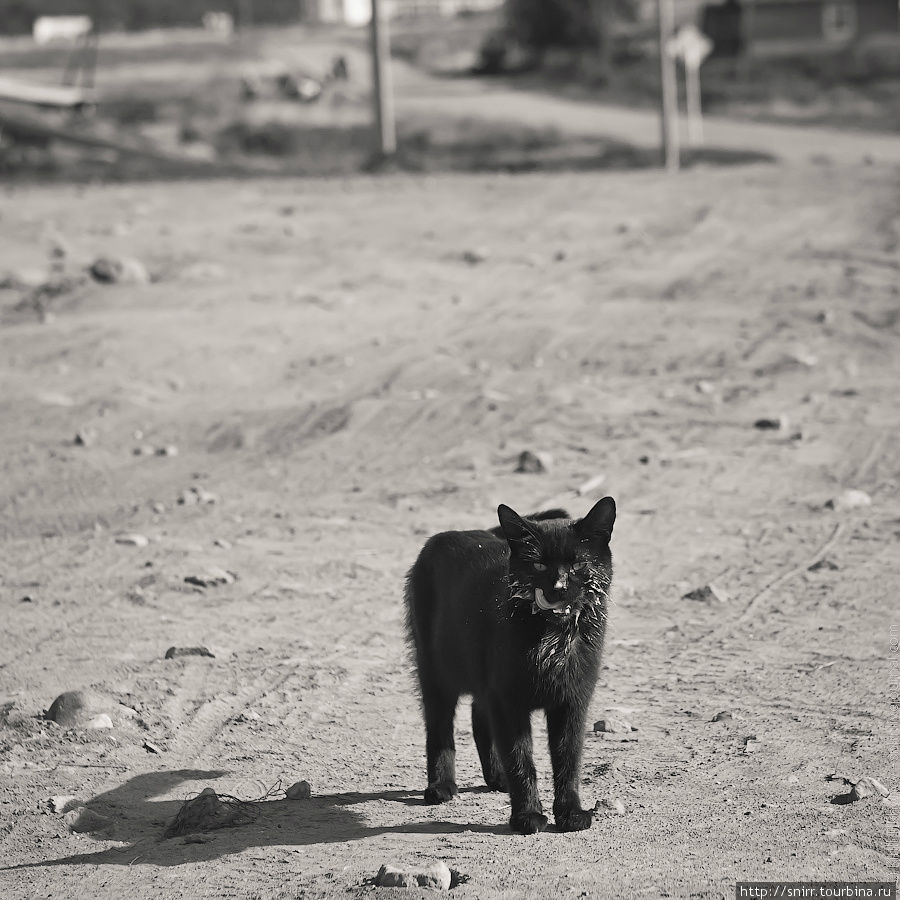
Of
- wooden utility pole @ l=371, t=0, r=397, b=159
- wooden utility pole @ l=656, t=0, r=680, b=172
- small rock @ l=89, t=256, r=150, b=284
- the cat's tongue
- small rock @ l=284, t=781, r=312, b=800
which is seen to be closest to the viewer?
the cat's tongue

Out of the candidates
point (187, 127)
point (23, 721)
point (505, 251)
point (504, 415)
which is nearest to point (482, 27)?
point (187, 127)

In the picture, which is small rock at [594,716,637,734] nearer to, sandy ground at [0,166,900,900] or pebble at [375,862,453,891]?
sandy ground at [0,166,900,900]

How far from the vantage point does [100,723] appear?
6.41m

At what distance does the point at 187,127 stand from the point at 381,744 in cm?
2538

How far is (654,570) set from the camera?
831 centimetres

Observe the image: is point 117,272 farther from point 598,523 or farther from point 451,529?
point 598,523

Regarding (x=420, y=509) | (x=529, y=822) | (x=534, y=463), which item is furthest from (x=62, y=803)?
(x=534, y=463)

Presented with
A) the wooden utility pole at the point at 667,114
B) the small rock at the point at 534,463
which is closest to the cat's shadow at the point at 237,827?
the small rock at the point at 534,463

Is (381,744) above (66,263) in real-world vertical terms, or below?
below

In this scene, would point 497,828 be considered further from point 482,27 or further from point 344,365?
point 482,27

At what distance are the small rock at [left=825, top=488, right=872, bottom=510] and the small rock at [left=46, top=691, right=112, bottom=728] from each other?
15.3 ft

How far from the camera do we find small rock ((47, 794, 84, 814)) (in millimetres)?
5707

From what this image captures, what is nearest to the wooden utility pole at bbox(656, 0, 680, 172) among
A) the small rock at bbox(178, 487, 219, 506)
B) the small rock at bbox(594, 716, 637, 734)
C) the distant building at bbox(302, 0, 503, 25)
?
the small rock at bbox(178, 487, 219, 506)

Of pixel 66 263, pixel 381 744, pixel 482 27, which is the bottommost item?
pixel 381 744
